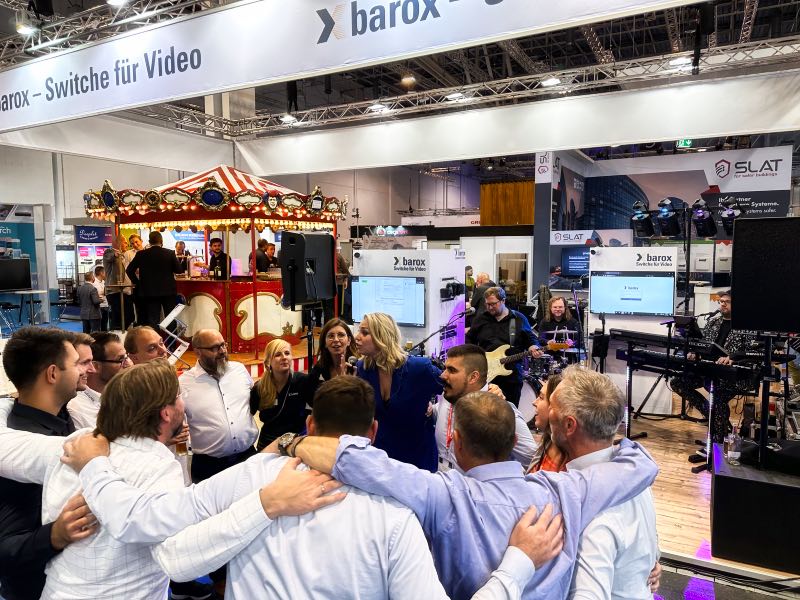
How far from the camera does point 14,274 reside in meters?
11.2

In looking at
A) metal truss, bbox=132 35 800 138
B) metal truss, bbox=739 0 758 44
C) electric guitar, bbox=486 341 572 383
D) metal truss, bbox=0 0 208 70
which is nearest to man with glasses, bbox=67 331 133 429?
electric guitar, bbox=486 341 572 383

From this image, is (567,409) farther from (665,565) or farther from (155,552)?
(665,565)

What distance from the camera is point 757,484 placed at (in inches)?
119

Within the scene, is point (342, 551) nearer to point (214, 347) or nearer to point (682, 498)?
point (214, 347)

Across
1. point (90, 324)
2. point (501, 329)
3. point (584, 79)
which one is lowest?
point (90, 324)

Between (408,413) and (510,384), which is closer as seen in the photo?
(408,413)

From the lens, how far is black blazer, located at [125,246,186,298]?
7.87 m

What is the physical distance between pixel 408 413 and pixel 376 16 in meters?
2.05

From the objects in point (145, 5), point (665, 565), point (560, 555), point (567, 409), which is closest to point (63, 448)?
point (560, 555)

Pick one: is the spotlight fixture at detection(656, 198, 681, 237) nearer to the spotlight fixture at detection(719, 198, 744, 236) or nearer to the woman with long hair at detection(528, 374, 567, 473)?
the spotlight fixture at detection(719, 198, 744, 236)

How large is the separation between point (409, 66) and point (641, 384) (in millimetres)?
8802

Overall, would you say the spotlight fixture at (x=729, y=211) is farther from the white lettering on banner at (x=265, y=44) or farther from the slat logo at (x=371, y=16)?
the slat logo at (x=371, y=16)

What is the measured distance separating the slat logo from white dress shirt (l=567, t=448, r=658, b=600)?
7.19 feet

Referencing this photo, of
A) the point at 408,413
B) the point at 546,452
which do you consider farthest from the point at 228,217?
the point at 546,452
